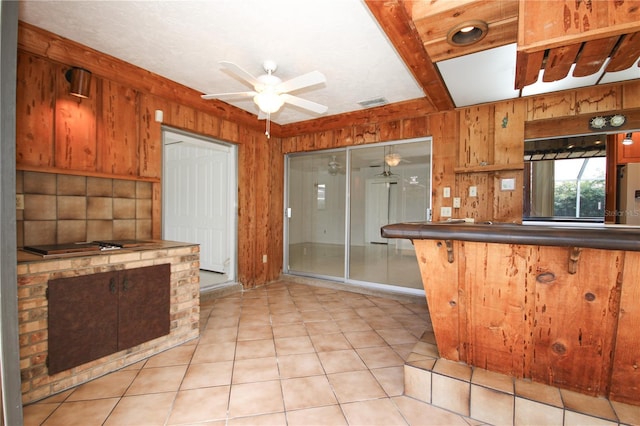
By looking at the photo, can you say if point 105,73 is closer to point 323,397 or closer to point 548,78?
point 323,397

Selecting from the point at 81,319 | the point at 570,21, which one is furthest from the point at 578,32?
the point at 81,319

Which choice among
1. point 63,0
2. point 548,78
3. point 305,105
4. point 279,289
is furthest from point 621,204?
point 63,0

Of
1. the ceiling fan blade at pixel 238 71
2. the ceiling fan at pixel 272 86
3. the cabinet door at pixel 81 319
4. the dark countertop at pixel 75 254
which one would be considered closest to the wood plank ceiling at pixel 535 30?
the ceiling fan at pixel 272 86

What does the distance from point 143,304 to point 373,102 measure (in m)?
3.43

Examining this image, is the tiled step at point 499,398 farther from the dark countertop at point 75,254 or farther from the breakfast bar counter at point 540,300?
the dark countertop at point 75,254

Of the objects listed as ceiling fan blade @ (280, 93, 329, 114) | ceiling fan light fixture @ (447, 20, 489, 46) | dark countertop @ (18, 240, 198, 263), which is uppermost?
ceiling fan light fixture @ (447, 20, 489, 46)

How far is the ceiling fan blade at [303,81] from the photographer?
7.30 feet

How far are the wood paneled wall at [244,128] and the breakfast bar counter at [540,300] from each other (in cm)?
205

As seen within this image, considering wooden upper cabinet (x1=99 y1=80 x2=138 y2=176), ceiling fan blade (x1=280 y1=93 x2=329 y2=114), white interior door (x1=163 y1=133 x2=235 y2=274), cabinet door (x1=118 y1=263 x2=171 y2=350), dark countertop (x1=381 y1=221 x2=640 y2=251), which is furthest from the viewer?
white interior door (x1=163 y1=133 x2=235 y2=274)

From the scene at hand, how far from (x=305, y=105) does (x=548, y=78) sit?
190 centimetres

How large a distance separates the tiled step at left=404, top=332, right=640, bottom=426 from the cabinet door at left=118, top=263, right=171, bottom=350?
2.04 m

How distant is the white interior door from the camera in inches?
172

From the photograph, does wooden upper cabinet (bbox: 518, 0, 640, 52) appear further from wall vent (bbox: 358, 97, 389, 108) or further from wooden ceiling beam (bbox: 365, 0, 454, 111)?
wall vent (bbox: 358, 97, 389, 108)

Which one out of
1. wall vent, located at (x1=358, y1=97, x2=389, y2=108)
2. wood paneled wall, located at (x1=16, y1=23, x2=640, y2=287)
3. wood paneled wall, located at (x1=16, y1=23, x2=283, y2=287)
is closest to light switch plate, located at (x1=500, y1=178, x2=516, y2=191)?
wood paneled wall, located at (x1=16, y1=23, x2=640, y2=287)
